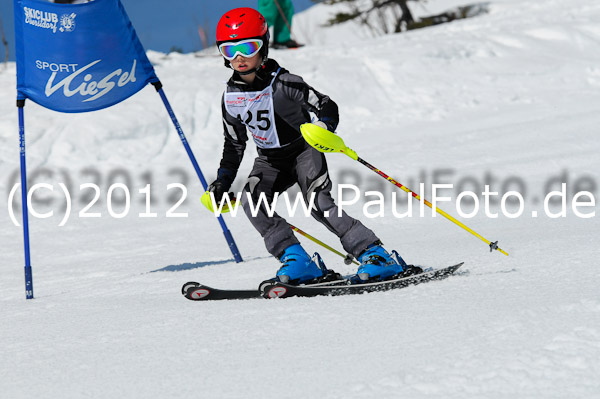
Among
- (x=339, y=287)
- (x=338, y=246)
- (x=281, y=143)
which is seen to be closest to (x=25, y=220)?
(x=281, y=143)

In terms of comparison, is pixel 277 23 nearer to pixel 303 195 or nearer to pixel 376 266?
pixel 303 195

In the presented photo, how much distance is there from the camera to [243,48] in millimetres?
3836

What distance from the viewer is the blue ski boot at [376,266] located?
3816 millimetres

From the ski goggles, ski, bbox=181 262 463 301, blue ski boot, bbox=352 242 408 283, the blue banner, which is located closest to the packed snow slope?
ski, bbox=181 262 463 301

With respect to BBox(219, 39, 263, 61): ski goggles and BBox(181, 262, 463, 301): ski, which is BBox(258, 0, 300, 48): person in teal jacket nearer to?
→ BBox(219, 39, 263, 61): ski goggles

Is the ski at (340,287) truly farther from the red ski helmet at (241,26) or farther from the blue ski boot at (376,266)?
the red ski helmet at (241,26)

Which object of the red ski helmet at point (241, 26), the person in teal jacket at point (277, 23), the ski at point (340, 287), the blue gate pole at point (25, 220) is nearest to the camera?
the ski at point (340, 287)

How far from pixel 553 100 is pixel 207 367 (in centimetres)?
1066

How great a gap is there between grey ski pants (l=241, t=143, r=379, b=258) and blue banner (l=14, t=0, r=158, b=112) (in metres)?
2.28

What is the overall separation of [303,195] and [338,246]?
2364mm

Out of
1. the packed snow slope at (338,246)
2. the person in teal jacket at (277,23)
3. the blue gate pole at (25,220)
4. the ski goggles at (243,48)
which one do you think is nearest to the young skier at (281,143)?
the ski goggles at (243,48)

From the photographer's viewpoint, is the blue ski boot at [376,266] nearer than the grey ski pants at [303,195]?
Yes

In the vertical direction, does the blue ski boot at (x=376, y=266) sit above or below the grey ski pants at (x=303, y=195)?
below

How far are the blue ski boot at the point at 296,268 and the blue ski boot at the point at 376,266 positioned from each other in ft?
0.87
